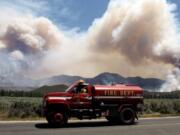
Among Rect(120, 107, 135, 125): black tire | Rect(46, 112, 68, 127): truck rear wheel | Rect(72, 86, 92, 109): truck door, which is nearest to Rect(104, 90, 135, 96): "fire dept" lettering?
Rect(120, 107, 135, 125): black tire

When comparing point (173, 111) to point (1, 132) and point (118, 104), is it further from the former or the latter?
point (1, 132)

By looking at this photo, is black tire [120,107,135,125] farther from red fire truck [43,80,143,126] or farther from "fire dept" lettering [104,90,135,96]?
"fire dept" lettering [104,90,135,96]

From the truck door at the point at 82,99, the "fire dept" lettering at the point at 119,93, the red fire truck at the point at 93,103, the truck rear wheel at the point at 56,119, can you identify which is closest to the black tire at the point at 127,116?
the red fire truck at the point at 93,103

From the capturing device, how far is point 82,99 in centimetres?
2231

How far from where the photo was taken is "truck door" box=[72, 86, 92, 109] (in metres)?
22.1

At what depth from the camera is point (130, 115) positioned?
23359mm

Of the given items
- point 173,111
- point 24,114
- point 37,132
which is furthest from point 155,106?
point 37,132

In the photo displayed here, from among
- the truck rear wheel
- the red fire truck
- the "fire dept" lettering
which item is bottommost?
the truck rear wheel

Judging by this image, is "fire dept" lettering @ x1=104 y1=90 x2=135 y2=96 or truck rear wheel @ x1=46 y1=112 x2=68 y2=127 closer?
truck rear wheel @ x1=46 y1=112 x2=68 y2=127

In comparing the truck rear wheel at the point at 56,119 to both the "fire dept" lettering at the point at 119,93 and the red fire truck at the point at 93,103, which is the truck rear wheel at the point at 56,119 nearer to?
the red fire truck at the point at 93,103

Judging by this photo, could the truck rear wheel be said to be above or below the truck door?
below

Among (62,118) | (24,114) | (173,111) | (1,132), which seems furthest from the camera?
(173,111)

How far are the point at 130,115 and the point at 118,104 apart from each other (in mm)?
962

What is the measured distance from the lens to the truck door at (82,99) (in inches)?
870
